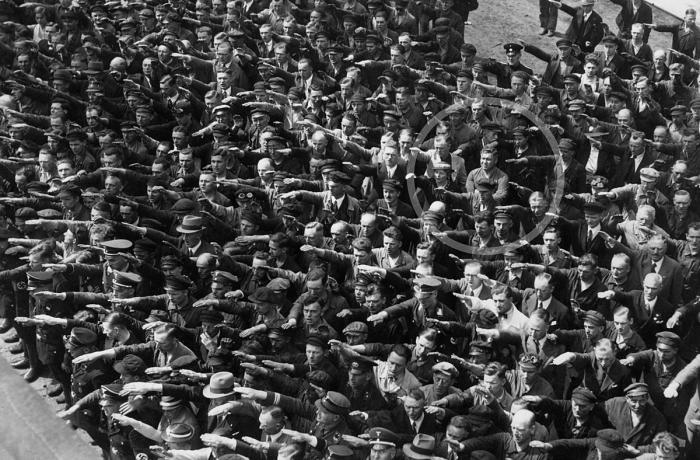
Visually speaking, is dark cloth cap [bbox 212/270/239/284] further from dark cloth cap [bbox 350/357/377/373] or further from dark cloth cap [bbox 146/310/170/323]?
dark cloth cap [bbox 350/357/377/373]

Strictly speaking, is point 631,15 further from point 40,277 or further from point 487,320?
point 40,277

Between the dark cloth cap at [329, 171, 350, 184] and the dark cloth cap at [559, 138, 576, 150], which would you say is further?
the dark cloth cap at [559, 138, 576, 150]

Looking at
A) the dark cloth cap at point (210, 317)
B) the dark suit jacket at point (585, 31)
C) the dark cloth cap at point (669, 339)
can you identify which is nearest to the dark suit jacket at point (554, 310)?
the dark cloth cap at point (669, 339)

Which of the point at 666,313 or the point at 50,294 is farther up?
the point at 666,313

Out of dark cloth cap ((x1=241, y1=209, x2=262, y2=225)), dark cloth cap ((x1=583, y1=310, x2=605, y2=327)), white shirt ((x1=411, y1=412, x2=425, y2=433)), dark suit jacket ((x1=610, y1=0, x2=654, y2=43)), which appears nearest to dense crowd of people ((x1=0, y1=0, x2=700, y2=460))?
white shirt ((x1=411, y1=412, x2=425, y2=433))

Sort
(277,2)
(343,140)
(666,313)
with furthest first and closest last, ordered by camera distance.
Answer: (277,2)
(343,140)
(666,313)

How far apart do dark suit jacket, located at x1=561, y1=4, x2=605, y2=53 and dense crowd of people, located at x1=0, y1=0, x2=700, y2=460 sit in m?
0.14

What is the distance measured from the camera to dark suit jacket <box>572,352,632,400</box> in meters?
11.6

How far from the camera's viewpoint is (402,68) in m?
17.9

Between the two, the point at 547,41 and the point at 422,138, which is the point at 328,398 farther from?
the point at 547,41

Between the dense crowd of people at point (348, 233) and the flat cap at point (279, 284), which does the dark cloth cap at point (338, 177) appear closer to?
the dense crowd of people at point (348, 233)

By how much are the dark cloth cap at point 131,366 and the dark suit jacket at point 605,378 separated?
515cm

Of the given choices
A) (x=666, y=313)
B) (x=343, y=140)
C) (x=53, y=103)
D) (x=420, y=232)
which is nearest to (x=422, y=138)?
(x=343, y=140)

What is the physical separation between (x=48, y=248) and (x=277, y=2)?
8.63 m
